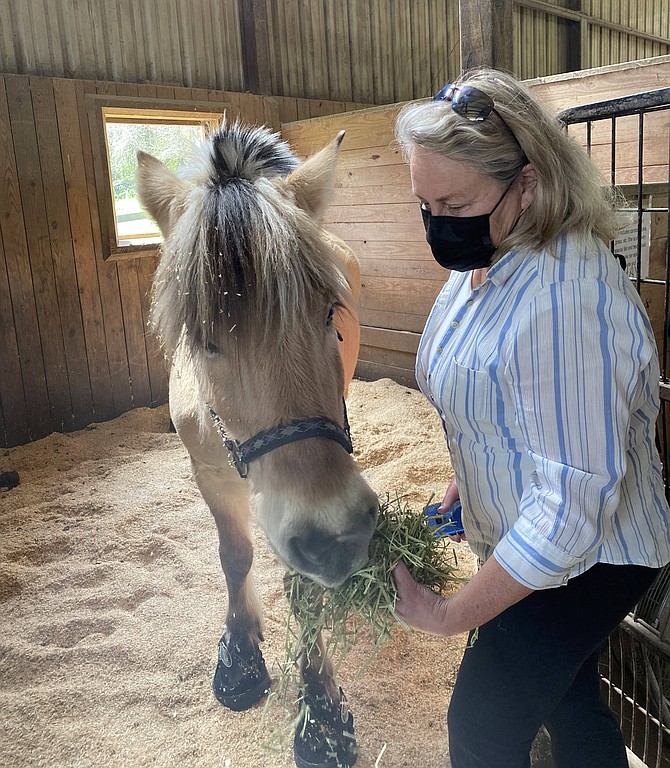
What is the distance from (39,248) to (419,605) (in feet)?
13.8

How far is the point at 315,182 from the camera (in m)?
1.74

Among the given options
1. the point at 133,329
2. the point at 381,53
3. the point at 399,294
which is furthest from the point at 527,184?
the point at 381,53

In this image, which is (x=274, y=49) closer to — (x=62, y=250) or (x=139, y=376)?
(x=62, y=250)

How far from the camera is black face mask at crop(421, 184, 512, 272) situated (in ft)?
3.75

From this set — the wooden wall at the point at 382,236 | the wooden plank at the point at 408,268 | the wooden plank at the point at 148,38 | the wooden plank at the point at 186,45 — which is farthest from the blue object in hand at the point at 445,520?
the wooden plank at the point at 186,45

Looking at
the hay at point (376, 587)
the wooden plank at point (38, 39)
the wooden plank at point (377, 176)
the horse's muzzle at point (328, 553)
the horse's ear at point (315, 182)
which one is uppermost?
the wooden plank at point (38, 39)

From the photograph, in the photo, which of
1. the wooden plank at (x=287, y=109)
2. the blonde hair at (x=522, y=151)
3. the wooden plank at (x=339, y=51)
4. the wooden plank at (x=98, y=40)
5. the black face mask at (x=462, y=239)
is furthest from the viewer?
the wooden plank at (x=339, y=51)

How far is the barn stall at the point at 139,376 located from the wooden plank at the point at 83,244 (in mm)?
14

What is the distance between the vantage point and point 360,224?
5.23 metres

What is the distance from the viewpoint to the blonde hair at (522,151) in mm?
1036

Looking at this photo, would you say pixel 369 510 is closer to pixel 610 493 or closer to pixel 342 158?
pixel 610 493

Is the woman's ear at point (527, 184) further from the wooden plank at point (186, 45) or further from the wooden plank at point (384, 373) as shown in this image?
the wooden plank at point (186, 45)

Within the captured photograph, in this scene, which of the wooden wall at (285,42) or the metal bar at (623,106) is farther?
the wooden wall at (285,42)

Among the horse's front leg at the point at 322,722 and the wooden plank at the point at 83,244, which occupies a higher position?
the wooden plank at the point at 83,244
